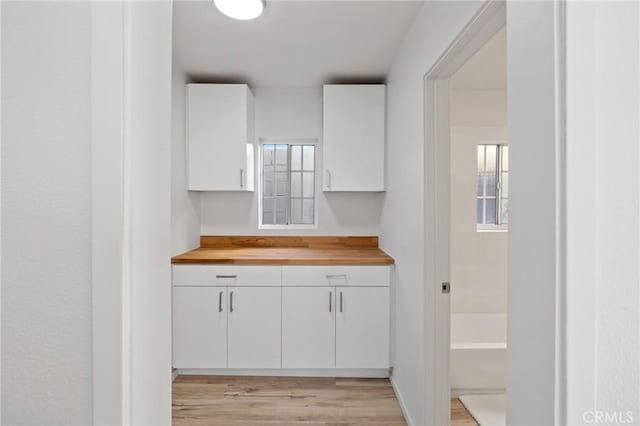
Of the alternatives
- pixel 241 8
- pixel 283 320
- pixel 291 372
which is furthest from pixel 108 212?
pixel 291 372

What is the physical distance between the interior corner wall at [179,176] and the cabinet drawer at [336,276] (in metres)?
0.89

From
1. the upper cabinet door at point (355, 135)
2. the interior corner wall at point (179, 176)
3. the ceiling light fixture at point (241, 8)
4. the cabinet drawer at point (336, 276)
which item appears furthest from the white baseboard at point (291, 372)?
the ceiling light fixture at point (241, 8)

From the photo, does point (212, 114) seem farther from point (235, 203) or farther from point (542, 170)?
point (542, 170)

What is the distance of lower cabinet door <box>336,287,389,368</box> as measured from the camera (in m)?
2.64

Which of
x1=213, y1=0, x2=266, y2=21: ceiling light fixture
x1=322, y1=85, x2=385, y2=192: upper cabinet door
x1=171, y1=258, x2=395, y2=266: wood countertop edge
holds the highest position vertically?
x1=213, y1=0, x2=266, y2=21: ceiling light fixture

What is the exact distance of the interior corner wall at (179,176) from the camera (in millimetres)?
2678

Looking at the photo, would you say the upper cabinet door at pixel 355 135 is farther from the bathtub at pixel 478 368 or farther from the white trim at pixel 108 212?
the white trim at pixel 108 212

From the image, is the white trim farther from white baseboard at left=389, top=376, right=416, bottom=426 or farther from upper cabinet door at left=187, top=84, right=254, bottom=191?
upper cabinet door at left=187, top=84, right=254, bottom=191
